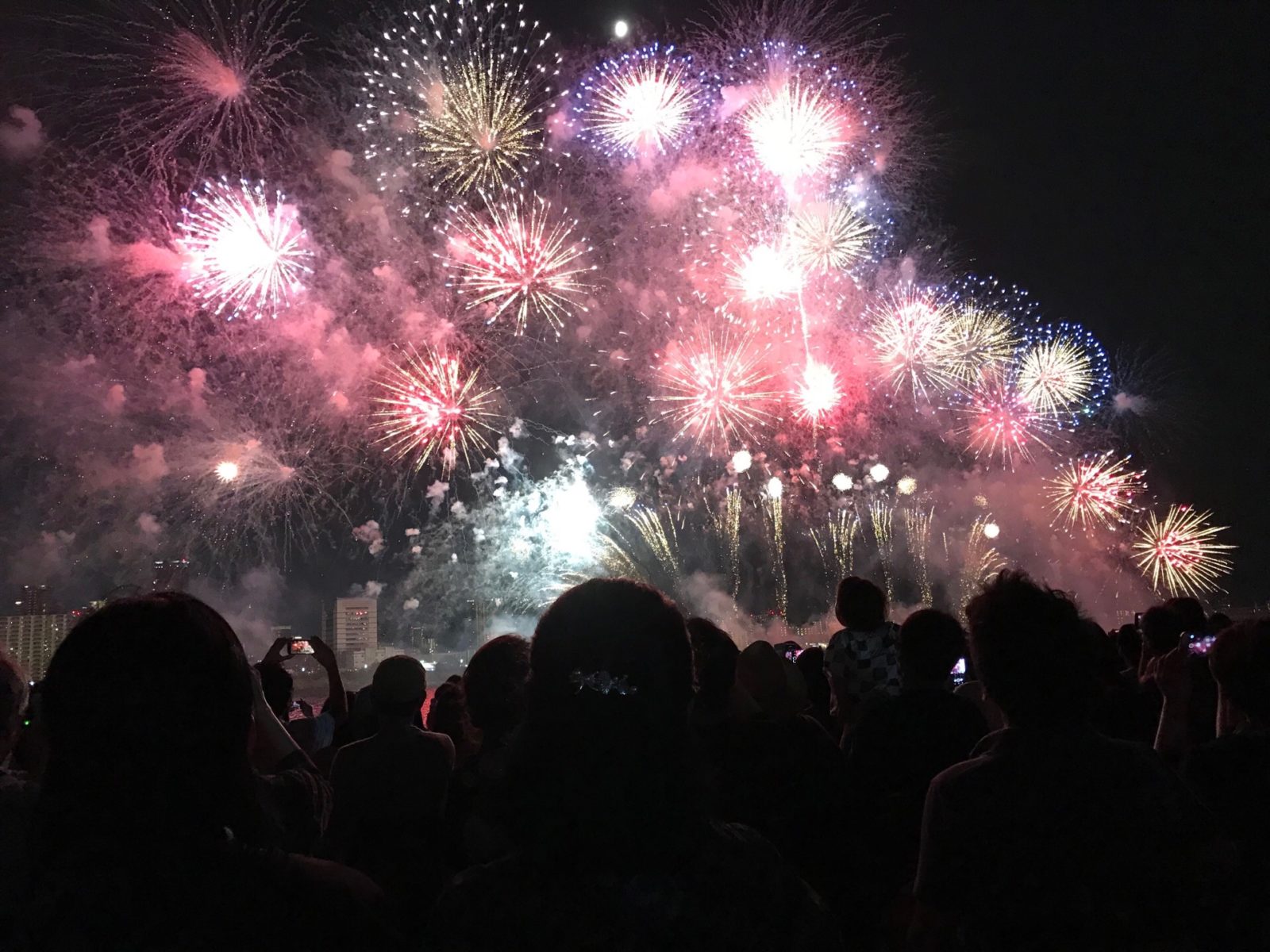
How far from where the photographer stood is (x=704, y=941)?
1.75 m

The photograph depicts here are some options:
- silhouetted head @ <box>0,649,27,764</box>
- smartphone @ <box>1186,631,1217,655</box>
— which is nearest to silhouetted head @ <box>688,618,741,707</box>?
smartphone @ <box>1186,631,1217,655</box>

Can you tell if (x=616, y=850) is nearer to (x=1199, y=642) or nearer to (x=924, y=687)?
(x=924, y=687)

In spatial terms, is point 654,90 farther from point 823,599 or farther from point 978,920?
point 823,599

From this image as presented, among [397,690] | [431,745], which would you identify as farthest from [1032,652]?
[397,690]

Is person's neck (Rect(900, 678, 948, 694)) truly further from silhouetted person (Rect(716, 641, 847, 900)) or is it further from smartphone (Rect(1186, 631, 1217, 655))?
smartphone (Rect(1186, 631, 1217, 655))

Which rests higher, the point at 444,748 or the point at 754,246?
the point at 754,246

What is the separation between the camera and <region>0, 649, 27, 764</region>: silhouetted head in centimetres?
300

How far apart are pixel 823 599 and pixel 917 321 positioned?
27.3 m

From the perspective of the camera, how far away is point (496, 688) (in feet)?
12.5

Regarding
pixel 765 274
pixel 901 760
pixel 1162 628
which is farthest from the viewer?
pixel 765 274

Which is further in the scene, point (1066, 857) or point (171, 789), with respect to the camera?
point (1066, 857)

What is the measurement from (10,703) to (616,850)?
240cm

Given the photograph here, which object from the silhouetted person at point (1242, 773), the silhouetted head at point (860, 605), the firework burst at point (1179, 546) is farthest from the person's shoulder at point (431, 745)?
the firework burst at point (1179, 546)

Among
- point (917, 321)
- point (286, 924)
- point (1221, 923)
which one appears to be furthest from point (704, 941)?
point (917, 321)
